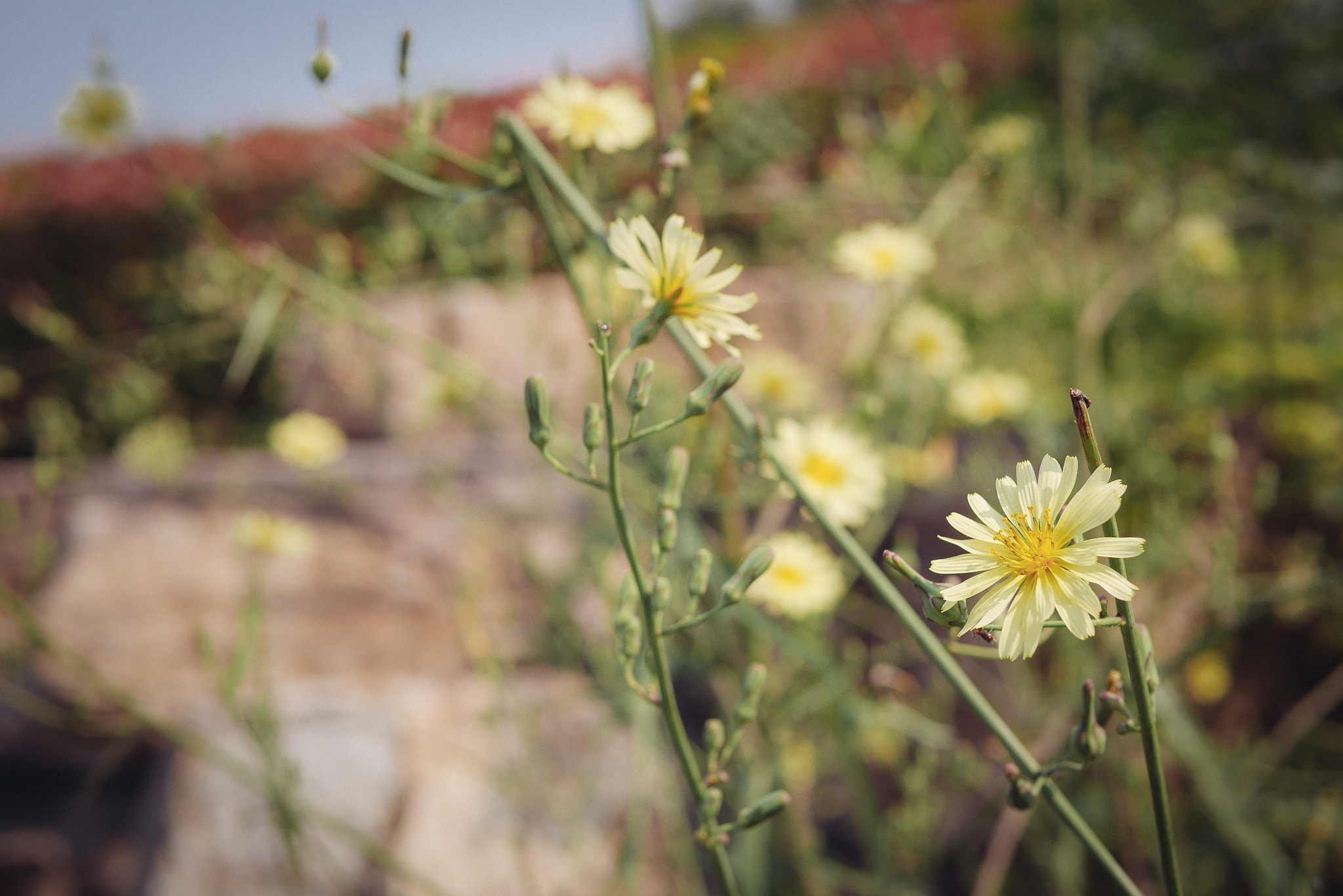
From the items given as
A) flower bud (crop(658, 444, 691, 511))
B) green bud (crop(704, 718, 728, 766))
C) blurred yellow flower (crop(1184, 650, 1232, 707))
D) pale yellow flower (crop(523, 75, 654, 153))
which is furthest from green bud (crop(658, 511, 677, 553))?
blurred yellow flower (crop(1184, 650, 1232, 707))

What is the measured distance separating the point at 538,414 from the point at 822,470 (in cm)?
59

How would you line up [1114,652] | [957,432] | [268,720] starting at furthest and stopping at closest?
[957,432]
[1114,652]
[268,720]

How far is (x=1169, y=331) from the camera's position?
2.42 metres

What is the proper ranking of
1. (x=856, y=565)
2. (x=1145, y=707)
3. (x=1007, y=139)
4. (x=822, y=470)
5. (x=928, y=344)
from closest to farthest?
(x=1145, y=707) < (x=856, y=565) < (x=822, y=470) < (x=928, y=344) < (x=1007, y=139)

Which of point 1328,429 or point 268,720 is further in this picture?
point 1328,429

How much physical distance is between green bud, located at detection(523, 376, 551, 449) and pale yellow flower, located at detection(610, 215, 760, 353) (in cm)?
8

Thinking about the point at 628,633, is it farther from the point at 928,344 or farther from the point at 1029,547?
the point at 928,344

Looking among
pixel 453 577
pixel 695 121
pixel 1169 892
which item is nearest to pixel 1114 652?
pixel 1169 892

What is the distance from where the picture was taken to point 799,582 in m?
1.03

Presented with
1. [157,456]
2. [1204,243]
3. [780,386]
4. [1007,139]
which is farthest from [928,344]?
[157,456]

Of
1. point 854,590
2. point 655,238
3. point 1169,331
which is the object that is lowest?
point 854,590

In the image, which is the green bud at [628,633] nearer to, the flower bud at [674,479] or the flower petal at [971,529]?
the flower bud at [674,479]

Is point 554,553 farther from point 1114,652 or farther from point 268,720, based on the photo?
point 1114,652

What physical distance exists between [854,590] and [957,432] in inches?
23.2
